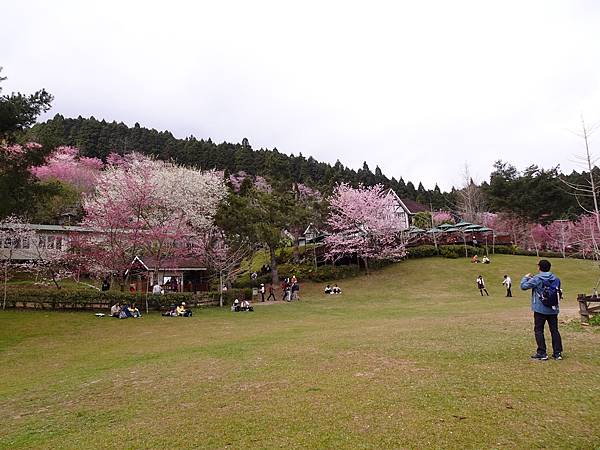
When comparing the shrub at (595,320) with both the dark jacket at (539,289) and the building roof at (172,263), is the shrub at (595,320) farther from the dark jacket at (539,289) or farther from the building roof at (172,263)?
the building roof at (172,263)

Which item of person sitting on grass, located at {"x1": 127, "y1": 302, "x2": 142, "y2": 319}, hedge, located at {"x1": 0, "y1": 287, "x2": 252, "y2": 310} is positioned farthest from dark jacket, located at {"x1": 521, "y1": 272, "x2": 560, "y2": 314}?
hedge, located at {"x1": 0, "y1": 287, "x2": 252, "y2": 310}

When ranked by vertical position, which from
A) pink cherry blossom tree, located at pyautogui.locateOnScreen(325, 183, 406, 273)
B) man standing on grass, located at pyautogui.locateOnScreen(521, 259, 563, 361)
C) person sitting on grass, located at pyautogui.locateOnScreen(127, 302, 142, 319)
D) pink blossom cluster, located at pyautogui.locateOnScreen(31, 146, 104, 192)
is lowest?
person sitting on grass, located at pyautogui.locateOnScreen(127, 302, 142, 319)

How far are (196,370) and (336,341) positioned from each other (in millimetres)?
4073

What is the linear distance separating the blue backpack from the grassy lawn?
1.08m

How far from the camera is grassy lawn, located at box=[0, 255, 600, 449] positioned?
4.60m

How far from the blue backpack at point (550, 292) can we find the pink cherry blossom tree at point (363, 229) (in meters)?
31.7

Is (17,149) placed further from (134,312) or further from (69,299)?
(134,312)

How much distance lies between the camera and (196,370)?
8.69 metres

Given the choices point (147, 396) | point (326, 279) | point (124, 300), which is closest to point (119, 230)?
point (124, 300)

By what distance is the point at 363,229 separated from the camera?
134 feet

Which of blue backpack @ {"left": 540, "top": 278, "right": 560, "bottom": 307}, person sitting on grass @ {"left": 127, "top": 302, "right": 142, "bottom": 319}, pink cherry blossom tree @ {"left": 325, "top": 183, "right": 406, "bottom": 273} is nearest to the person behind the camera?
blue backpack @ {"left": 540, "top": 278, "right": 560, "bottom": 307}

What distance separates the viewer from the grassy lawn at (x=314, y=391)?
181 inches

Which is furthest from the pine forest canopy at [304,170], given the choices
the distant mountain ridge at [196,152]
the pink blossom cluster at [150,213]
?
the pink blossom cluster at [150,213]

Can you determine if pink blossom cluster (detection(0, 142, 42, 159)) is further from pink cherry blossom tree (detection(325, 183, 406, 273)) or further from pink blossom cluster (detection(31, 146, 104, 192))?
pink blossom cluster (detection(31, 146, 104, 192))
